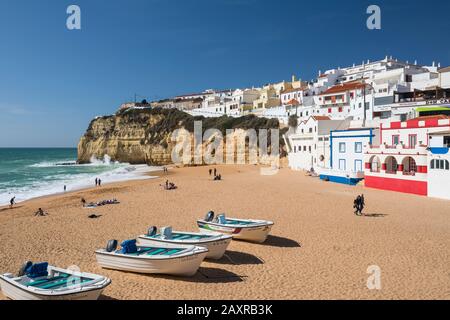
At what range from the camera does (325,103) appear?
5850cm

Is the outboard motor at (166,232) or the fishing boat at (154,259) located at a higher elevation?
the outboard motor at (166,232)

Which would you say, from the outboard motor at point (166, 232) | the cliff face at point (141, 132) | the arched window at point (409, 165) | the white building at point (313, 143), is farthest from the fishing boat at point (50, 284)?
the cliff face at point (141, 132)

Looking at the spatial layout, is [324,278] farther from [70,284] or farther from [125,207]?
[125,207]

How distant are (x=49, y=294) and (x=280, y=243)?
9.15 metres

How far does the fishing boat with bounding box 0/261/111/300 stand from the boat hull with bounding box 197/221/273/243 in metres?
6.16

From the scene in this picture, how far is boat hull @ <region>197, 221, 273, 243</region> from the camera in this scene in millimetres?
14148

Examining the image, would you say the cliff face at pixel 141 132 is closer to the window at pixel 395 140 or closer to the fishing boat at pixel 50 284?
the window at pixel 395 140

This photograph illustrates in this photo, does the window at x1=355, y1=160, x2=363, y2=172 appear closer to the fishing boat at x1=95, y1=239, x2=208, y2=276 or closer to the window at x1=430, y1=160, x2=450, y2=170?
the window at x1=430, y1=160, x2=450, y2=170

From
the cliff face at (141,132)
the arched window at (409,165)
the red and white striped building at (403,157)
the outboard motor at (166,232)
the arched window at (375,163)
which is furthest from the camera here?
the cliff face at (141,132)

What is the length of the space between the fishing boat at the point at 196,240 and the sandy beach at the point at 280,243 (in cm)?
45

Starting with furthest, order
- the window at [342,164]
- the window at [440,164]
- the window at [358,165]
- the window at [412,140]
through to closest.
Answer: the window at [342,164]
the window at [358,165]
the window at [412,140]
the window at [440,164]

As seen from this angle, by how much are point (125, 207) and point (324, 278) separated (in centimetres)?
1597

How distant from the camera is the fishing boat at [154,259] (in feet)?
34.5

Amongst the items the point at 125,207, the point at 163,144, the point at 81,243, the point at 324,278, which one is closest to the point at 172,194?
the point at 125,207
